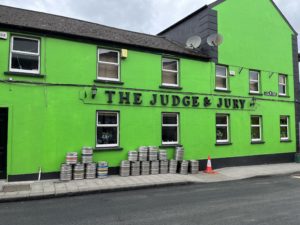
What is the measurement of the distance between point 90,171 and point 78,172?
0.47 metres

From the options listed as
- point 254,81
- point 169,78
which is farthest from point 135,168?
point 254,81

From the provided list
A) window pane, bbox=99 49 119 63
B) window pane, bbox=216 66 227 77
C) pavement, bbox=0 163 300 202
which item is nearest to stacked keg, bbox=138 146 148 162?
pavement, bbox=0 163 300 202

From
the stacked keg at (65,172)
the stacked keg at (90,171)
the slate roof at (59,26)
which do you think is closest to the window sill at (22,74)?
the slate roof at (59,26)

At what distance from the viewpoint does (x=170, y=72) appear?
1270 centimetres

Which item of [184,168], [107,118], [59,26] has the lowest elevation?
[184,168]

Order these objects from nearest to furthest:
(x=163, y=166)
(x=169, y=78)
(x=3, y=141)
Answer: (x=3, y=141) → (x=163, y=166) → (x=169, y=78)

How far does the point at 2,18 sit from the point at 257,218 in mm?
11180

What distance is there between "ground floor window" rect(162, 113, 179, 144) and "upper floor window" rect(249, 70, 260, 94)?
19.1 ft

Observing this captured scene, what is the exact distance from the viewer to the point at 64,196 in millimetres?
7797

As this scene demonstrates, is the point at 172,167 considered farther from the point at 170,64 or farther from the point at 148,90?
the point at 170,64

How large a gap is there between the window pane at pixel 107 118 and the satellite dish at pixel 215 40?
665 cm

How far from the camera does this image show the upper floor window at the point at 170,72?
494 inches

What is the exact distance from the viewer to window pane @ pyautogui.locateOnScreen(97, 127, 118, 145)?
35.5 ft

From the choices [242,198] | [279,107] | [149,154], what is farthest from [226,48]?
[242,198]
